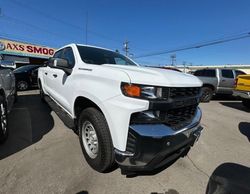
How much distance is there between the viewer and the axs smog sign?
21.0m

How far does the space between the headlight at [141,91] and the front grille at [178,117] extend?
0.24 m

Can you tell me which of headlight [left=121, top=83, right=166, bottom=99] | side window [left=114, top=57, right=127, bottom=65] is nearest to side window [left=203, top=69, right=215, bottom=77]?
side window [left=114, top=57, right=127, bottom=65]

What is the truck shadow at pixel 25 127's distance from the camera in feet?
11.5

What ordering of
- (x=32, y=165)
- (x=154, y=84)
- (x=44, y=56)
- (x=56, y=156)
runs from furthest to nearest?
1. (x=44, y=56)
2. (x=56, y=156)
3. (x=32, y=165)
4. (x=154, y=84)

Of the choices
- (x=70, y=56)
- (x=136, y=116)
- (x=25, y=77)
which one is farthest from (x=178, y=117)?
(x=25, y=77)

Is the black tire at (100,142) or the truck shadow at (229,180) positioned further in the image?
the black tire at (100,142)

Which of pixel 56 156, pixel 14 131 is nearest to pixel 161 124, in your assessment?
pixel 56 156

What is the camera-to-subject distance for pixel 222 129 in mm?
5133

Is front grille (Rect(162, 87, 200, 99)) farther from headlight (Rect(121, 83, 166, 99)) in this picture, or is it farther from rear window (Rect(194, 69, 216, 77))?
rear window (Rect(194, 69, 216, 77))

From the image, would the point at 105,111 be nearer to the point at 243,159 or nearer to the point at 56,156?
the point at 56,156

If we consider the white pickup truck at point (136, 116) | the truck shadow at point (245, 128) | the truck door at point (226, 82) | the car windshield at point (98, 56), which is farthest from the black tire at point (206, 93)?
the white pickup truck at point (136, 116)

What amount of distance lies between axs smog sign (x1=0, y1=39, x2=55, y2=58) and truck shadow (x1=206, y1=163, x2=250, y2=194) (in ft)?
78.8

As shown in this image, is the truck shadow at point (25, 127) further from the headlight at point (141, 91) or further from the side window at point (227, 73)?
the side window at point (227, 73)

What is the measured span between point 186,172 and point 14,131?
3.73 metres
